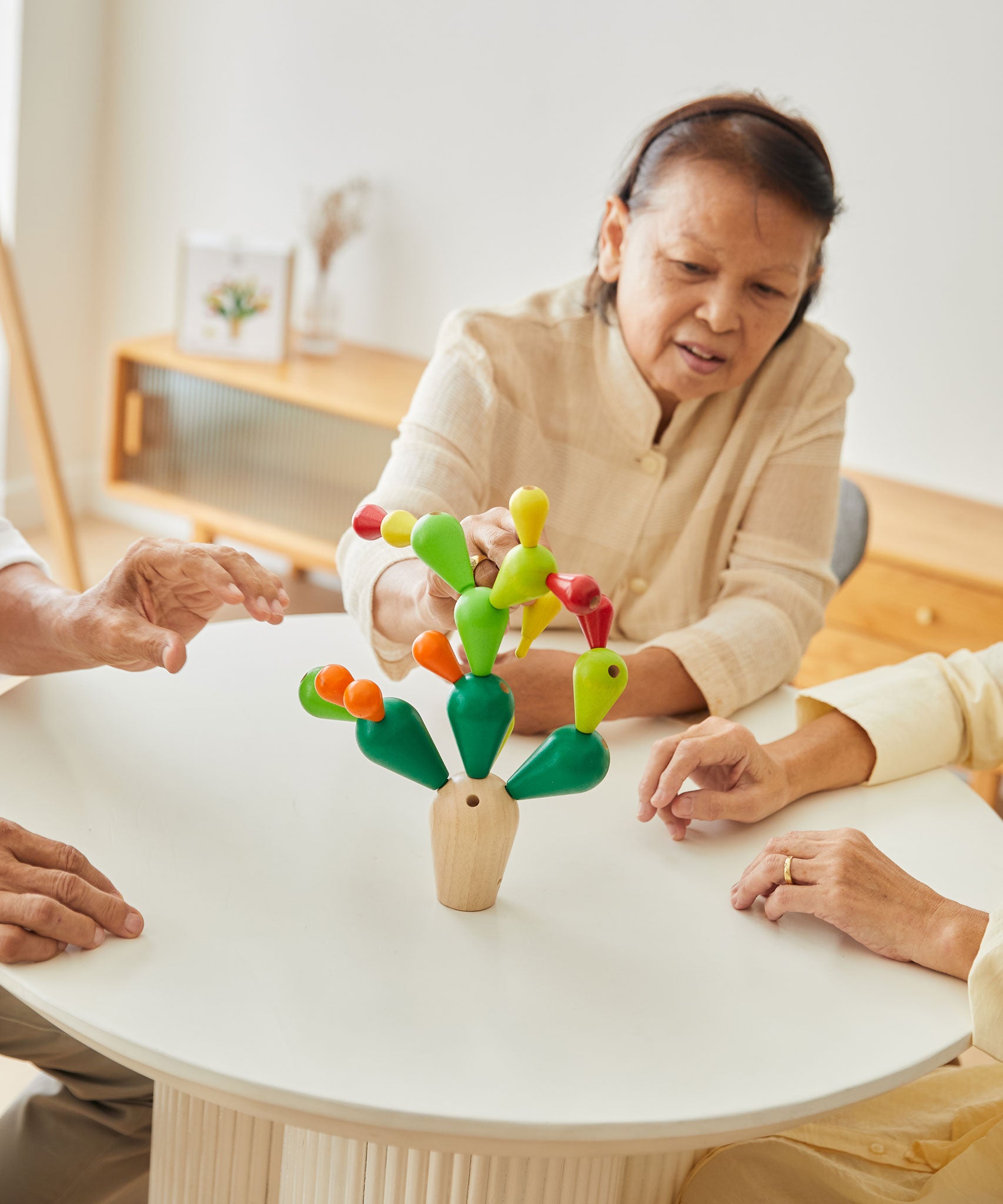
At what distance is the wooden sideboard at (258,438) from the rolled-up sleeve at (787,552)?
1334mm

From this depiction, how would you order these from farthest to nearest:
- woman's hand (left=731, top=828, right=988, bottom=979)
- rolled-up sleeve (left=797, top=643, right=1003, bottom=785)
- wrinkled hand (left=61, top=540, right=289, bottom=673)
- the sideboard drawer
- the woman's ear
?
1. the sideboard drawer
2. the woman's ear
3. rolled-up sleeve (left=797, top=643, right=1003, bottom=785)
4. wrinkled hand (left=61, top=540, right=289, bottom=673)
5. woman's hand (left=731, top=828, right=988, bottom=979)

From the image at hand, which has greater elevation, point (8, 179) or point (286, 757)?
point (8, 179)

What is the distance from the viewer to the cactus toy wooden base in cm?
96

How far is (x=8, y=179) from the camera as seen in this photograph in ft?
10.7

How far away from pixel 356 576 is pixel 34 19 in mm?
2530

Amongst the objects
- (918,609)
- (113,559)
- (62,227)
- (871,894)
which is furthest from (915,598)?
(62,227)

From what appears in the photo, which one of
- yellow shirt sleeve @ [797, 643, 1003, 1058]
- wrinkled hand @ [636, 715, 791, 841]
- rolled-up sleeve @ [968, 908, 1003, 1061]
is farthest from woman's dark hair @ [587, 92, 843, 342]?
rolled-up sleeve @ [968, 908, 1003, 1061]

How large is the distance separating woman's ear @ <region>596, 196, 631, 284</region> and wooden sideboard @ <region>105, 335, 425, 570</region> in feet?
4.11

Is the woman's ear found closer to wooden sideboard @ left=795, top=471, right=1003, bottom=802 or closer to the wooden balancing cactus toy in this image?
the wooden balancing cactus toy

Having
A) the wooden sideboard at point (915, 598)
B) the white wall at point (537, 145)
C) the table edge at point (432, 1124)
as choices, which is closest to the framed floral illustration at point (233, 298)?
the white wall at point (537, 145)

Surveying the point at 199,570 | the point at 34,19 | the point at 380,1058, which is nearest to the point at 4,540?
the point at 199,570

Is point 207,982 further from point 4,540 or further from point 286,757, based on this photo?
point 4,540

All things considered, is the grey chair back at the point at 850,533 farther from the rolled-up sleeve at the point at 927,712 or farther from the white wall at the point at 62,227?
the white wall at the point at 62,227

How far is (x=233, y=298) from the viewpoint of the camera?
3.08 meters
